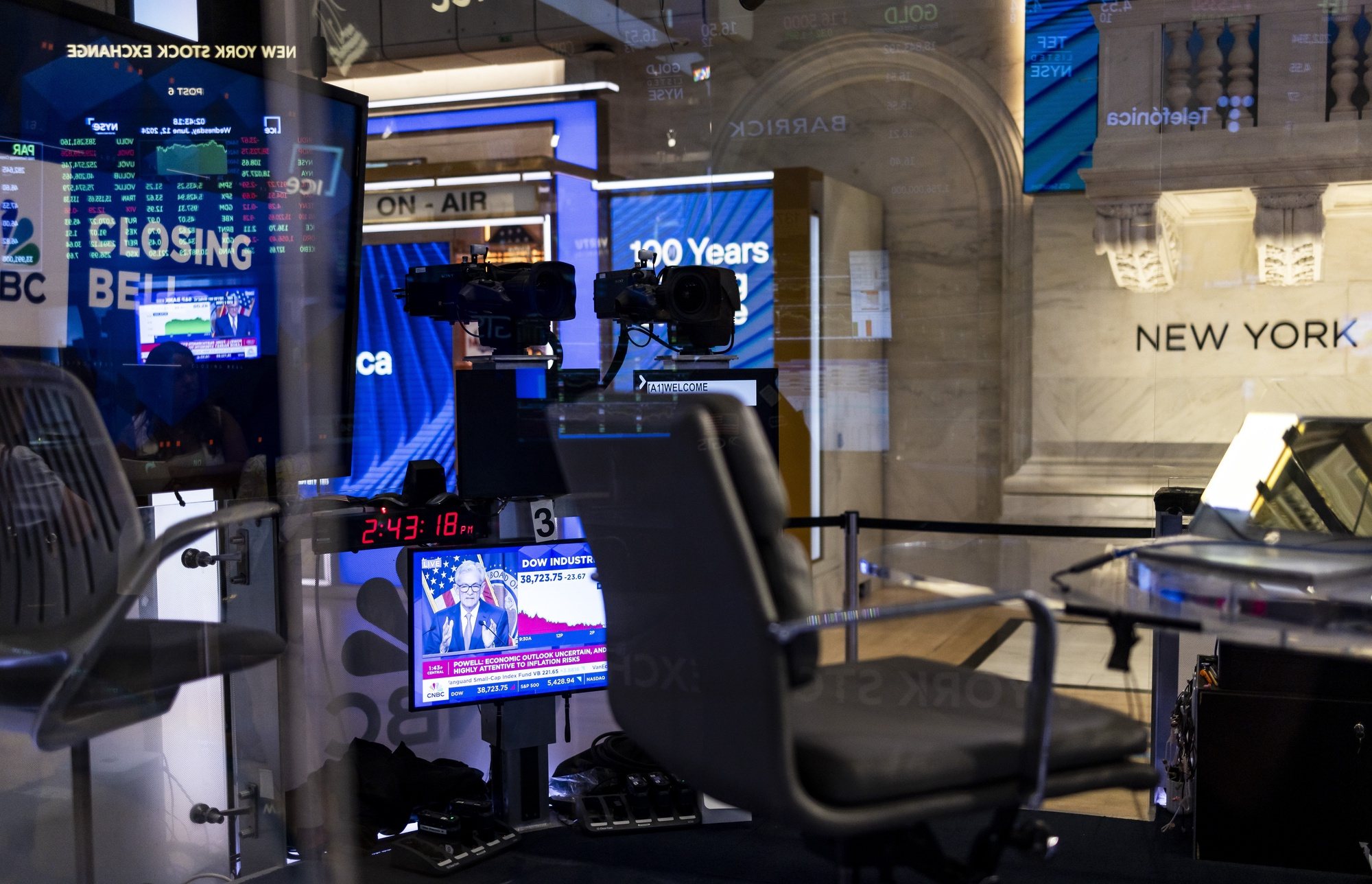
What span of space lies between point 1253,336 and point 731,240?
227 centimetres

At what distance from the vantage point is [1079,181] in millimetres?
5273

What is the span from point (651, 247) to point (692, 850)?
337 centimetres

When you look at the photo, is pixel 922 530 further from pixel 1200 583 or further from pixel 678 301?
pixel 1200 583

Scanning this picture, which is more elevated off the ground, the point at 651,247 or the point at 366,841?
the point at 651,247

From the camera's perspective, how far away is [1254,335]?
4.91m

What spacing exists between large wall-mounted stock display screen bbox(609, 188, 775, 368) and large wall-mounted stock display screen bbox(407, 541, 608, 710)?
262cm

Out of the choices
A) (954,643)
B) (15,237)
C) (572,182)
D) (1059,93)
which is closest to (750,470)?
(954,643)

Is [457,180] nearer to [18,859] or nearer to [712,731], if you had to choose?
[18,859]

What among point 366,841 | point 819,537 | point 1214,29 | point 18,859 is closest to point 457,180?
point 819,537

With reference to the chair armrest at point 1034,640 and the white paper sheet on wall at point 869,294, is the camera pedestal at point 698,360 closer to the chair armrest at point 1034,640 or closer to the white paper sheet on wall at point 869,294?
the chair armrest at point 1034,640

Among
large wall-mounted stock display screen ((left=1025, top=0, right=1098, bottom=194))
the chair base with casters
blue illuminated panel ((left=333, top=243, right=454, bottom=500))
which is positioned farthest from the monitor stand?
large wall-mounted stock display screen ((left=1025, top=0, right=1098, bottom=194))

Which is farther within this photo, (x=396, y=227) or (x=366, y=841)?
(x=396, y=227)

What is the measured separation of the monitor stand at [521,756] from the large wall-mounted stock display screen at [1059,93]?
11.5ft

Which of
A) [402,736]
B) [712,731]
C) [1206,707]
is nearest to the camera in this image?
[712,731]
